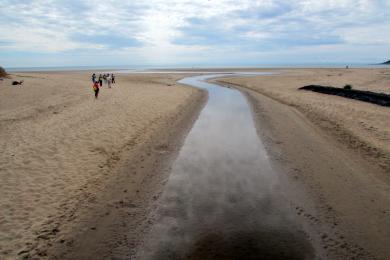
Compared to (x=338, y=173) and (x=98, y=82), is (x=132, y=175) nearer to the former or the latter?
(x=338, y=173)

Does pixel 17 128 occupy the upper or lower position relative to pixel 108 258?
upper

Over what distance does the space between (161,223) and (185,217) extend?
2.40 feet

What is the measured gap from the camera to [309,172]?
12250 mm

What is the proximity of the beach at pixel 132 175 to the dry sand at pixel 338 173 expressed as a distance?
0.12 ft

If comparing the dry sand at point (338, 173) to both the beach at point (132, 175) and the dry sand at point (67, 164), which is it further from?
the dry sand at point (67, 164)

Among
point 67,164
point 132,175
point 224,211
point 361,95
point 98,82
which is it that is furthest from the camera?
point 98,82

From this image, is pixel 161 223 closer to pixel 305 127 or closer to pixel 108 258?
pixel 108 258

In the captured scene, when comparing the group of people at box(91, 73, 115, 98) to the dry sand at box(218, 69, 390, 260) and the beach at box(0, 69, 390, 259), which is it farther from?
the dry sand at box(218, 69, 390, 260)

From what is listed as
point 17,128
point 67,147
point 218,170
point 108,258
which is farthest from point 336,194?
point 17,128

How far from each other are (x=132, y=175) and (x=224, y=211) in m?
4.38

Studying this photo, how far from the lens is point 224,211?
9.27 metres

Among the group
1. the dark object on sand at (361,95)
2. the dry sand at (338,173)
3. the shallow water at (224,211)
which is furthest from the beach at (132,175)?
the dark object on sand at (361,95)

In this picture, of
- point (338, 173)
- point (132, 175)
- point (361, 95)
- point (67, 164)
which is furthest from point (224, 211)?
point (361, 95)

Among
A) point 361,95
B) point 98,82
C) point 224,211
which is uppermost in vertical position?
point 98,82
